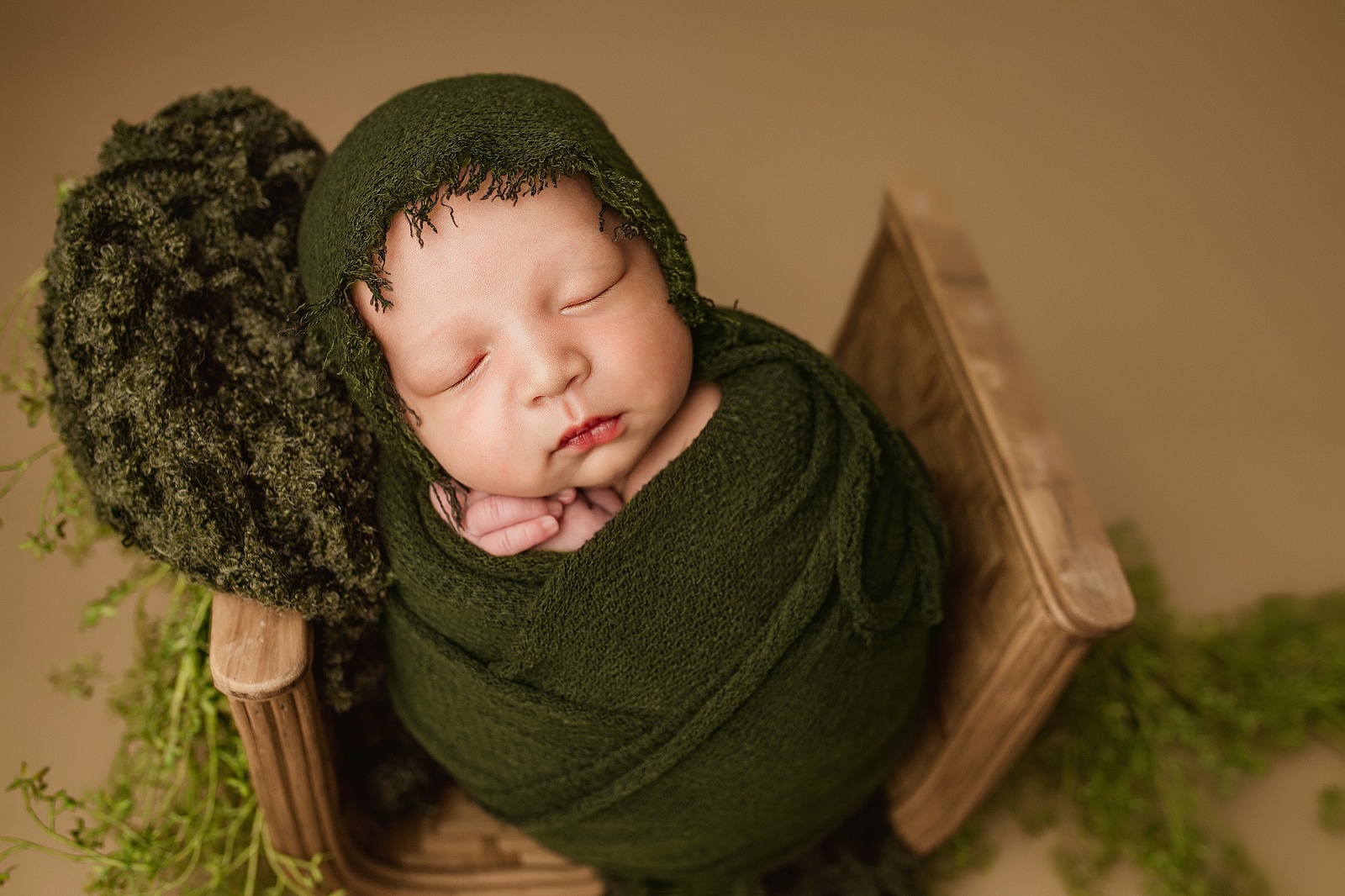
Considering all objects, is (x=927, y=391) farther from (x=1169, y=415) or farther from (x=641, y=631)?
(x=1169, y=415)

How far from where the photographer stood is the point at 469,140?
0.79m

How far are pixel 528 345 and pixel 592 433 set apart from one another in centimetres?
9

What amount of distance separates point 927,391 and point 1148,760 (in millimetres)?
531

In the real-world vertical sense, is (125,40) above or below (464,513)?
above

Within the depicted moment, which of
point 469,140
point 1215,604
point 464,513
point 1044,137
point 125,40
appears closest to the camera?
point 469,140

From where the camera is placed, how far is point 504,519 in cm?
92

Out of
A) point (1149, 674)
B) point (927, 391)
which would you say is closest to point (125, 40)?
point (927, 391)

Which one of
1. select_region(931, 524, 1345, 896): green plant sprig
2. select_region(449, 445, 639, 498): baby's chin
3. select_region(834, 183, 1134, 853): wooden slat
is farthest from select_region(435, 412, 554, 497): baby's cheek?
select_region(931, 524, 1345, 896): green plant sprig

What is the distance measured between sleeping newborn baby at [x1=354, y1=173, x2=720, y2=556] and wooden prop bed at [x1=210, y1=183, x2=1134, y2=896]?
0.21m

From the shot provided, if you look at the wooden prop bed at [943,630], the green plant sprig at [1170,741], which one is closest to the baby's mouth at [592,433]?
the wooden prop bed at [943,630]

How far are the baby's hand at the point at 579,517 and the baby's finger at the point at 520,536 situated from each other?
16 millimetres

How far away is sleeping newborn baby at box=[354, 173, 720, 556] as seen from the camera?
80cm

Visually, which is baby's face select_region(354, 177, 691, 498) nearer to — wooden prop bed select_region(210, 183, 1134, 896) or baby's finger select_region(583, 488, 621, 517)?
baby's finger select_region(583, 488, 621, 517)

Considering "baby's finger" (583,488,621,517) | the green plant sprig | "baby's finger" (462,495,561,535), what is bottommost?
the green plant sprig
